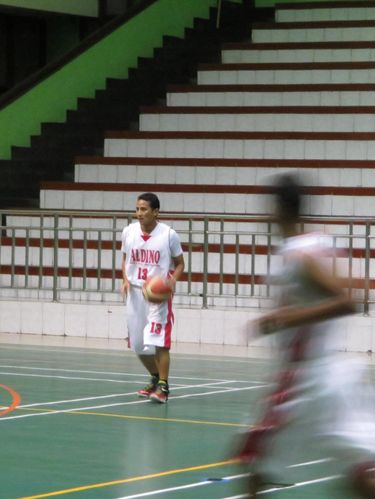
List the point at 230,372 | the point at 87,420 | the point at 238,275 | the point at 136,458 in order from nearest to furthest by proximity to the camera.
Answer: the point at 136,458 → the point at 87,420 → the point at 230,372 → the point at 238,275

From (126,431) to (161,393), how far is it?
1.92 meters

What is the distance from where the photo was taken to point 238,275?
1977cm

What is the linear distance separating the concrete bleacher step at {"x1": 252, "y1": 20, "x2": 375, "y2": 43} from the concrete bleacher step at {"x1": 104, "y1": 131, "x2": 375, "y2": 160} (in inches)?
133

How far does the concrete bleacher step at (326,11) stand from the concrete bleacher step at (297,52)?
106cm

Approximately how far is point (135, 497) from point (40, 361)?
8.50m

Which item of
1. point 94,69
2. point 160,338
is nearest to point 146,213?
point 160,338

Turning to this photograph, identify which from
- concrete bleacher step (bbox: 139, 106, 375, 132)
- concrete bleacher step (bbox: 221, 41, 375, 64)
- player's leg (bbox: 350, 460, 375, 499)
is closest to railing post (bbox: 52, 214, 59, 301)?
concrete bleacher step (bbox: 139, 106, 375, 132)

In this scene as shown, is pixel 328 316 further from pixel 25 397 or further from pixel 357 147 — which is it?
pixel 357 147

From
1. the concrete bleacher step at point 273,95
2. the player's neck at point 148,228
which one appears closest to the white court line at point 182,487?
the player's neck at point 148,228

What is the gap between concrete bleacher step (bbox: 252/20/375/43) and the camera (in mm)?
27391

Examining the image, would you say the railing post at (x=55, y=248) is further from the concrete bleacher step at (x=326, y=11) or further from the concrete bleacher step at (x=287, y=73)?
the concrete bleacher step at (x=326, y=11)

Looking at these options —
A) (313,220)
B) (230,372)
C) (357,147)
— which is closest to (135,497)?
(230,372)

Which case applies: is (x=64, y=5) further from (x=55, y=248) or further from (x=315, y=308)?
(x=315, y=308)

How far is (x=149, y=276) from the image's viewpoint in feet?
45.0
